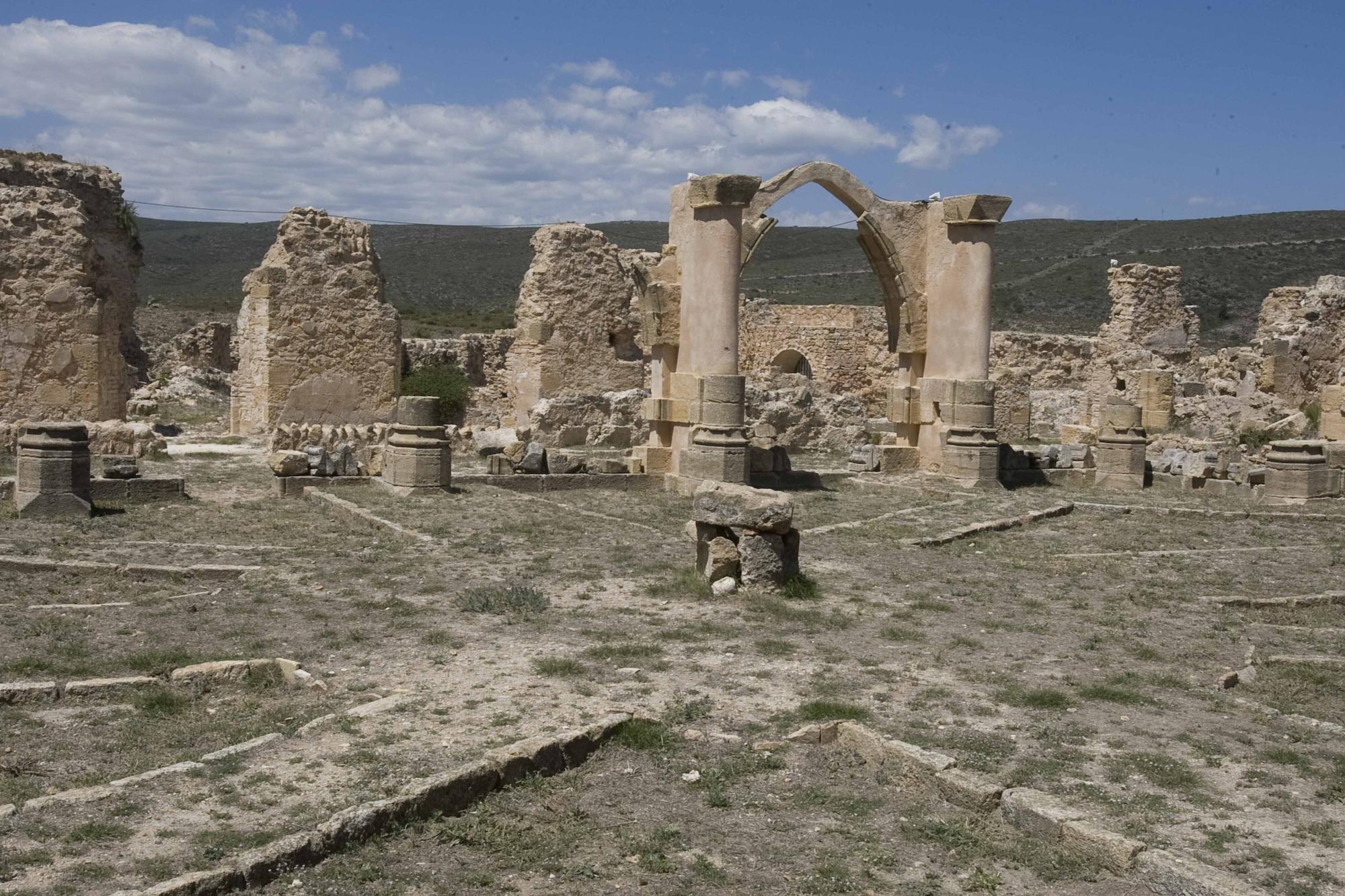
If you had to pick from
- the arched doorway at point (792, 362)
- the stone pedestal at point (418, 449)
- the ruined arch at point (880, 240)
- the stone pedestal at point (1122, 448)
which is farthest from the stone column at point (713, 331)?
the arched doorway at point (792, 362)

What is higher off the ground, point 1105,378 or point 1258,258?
point 1258,258

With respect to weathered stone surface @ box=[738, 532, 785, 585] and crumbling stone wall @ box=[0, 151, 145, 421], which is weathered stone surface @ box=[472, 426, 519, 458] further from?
weathered stone surface @ box=[738, 532, 785, 585]

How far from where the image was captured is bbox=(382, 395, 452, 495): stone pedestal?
1339 cm

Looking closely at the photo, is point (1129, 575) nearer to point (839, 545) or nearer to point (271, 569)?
point (839, 545)

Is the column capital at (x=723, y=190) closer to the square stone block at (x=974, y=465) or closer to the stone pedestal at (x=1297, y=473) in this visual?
the square stone block at (x=974, y=465)

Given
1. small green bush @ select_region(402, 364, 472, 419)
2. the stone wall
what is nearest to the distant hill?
the stone wall

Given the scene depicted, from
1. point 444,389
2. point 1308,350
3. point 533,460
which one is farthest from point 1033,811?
point 1308,350

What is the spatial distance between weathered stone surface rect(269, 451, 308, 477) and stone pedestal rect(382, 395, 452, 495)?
0.90 m

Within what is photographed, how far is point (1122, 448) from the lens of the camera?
1645 cm

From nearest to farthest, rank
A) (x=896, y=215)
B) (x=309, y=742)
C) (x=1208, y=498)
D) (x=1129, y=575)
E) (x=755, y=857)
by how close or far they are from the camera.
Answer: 1. (x=755, y=857)
2. (x=309, y=742)
3. (x=1129, y=575)
4. (x=1208, y=498)
5. (x=896, y=215)

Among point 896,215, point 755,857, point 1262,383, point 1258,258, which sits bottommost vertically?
point 755,857

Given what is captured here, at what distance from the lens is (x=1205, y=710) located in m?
6.34

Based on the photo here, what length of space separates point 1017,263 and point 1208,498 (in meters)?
45.8

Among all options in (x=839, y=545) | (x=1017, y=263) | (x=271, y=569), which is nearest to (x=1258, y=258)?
(x=1017, y=263)
